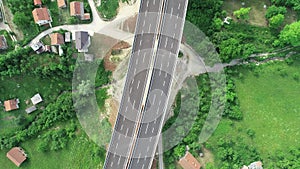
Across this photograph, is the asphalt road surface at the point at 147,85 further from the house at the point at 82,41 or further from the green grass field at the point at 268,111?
the green grass field at the point at 268,111

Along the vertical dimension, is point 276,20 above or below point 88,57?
above

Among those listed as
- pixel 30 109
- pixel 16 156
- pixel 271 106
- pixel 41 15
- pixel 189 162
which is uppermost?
pixel 41 15

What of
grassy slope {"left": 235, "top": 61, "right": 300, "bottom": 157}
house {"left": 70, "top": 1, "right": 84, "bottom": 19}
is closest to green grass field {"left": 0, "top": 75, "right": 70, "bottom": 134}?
house {"left": 70, "top": 1, "right": 84, "bottom": 19}

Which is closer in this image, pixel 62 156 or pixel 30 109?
pixel 62 156

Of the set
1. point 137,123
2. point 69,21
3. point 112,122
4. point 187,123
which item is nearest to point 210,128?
point 187,123

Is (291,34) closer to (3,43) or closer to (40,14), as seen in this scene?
(40,14)

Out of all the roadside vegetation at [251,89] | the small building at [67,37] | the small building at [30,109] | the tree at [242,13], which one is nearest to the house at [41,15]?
the small building at [67,37]

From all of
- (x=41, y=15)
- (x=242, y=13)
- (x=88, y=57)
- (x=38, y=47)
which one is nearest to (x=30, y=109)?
(x=38, y=47)

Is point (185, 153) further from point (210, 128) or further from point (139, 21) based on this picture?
point (139, 21)
